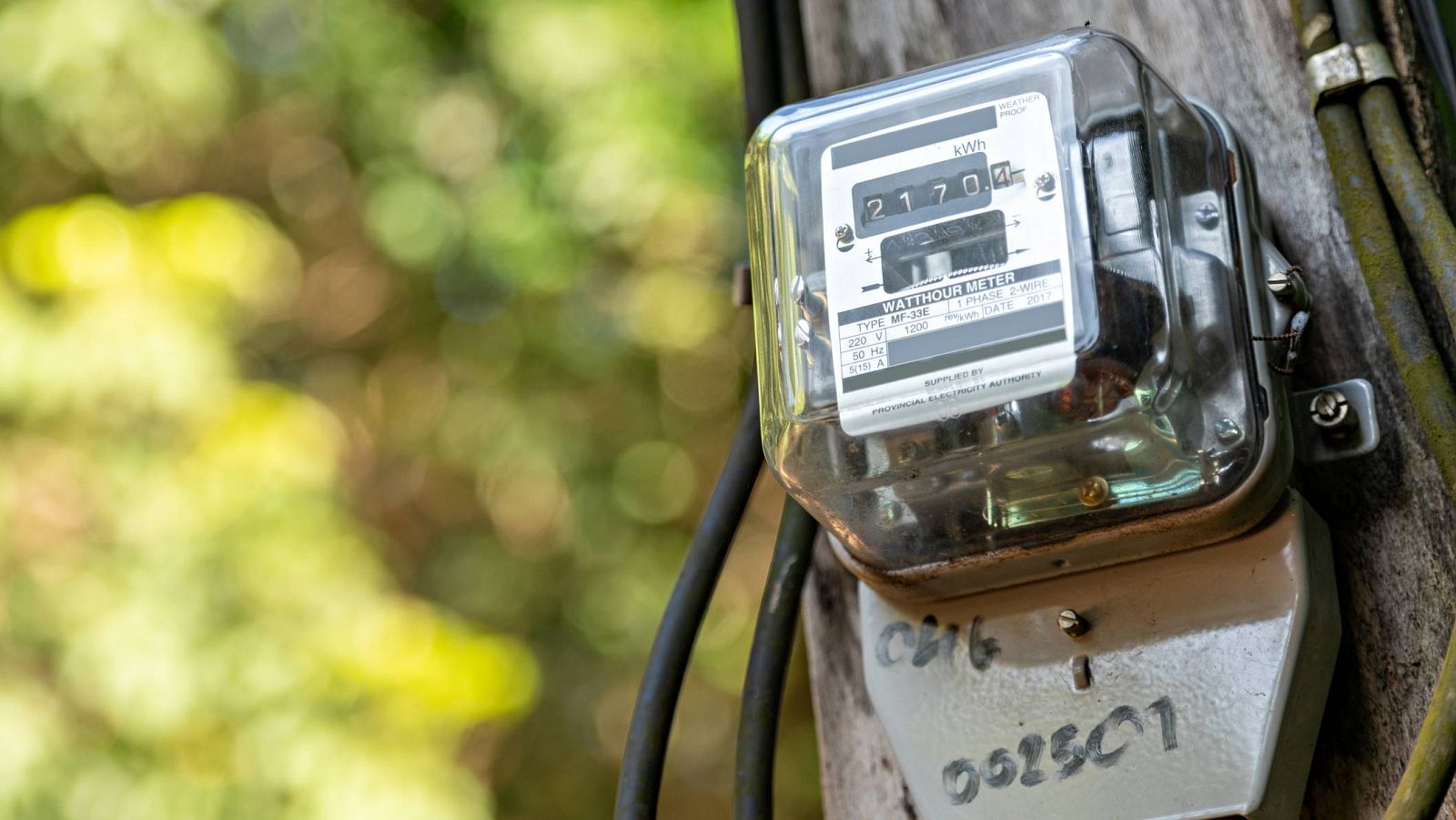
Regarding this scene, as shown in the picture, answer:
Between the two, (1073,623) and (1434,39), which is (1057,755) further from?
(1434,39)

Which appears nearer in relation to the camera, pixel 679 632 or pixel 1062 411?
pixel 1062 411

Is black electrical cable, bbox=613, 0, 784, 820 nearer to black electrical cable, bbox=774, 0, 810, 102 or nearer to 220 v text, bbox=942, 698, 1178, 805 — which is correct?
black electrical cable, bbox=774, 0, 810, 102

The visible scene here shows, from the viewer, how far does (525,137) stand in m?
2.58

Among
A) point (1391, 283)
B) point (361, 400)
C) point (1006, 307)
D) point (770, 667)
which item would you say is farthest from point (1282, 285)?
point (361, 400)

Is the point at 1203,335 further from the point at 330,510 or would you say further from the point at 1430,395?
the point at 330,510

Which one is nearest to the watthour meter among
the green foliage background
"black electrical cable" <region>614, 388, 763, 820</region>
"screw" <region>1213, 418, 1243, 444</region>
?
"screw" <region>1213, 418, 1243, 444</region>

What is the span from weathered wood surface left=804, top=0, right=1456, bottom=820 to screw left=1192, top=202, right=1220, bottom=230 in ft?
0.26

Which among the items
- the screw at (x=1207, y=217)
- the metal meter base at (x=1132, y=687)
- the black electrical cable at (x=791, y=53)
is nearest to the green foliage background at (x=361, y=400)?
the black electrical cable at (x=791, y=53)

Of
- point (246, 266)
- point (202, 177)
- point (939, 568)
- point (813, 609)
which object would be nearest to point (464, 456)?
point (246, 266)

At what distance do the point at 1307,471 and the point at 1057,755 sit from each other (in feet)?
0.53

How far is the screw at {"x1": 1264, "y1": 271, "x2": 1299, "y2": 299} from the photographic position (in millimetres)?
554

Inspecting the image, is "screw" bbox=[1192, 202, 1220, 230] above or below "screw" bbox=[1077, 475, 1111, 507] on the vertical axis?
above

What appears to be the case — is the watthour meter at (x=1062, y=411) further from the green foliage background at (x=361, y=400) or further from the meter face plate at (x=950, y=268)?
the green foliage background at (x=361, y=400)

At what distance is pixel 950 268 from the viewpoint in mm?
510
